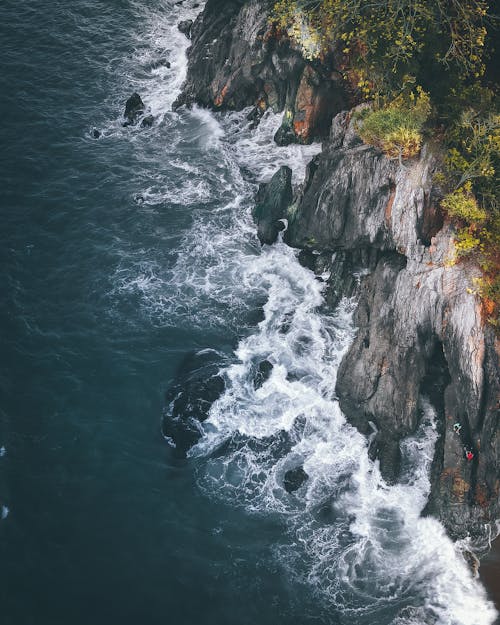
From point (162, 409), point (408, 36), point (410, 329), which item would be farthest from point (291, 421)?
point (408, 36)

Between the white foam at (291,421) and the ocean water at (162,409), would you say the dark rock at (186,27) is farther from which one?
the white foam at (291,421)

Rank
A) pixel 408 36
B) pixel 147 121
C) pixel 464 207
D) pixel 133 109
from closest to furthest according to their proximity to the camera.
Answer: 1. pixel 464 207
2. pixel 408 36
3. pixel 147 121
4. pixel 133 109

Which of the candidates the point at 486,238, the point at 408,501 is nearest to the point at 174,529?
the point at 408,501

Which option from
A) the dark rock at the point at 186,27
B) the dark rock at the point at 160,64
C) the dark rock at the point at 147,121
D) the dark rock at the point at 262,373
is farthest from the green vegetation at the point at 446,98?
the dark rock at the point at 186,27

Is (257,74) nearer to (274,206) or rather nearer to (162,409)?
(274,206)

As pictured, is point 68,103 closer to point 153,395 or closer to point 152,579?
point 153,395

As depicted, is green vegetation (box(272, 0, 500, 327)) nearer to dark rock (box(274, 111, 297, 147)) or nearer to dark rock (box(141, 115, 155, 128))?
dark rock (box(274, 111, 297, 147))

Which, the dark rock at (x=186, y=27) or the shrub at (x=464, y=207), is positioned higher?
the dark rock at (x=186, y=27)
